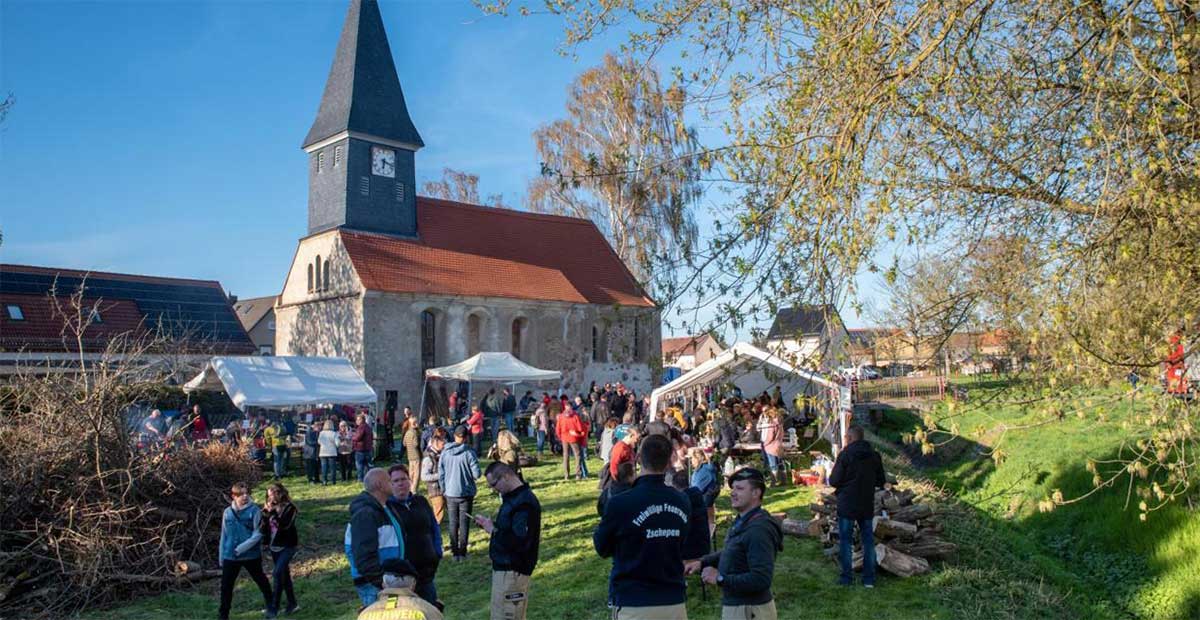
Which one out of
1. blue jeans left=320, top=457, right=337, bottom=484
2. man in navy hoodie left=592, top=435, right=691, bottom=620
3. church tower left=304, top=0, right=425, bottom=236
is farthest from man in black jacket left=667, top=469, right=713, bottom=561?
church tower left=304, top=0, right=425, bottom=236

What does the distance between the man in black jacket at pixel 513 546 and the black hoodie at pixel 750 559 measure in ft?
5.64

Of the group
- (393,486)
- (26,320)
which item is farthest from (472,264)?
(393,486)

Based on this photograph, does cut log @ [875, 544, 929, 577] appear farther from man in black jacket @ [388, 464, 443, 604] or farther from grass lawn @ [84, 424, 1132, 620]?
man in black jacket @ [388, 464, 443, 604]

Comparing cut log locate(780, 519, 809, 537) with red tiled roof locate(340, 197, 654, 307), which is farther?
red tiled roof locate(340, 197, 654, 307)

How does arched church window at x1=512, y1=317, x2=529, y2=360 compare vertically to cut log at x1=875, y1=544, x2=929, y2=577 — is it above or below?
above

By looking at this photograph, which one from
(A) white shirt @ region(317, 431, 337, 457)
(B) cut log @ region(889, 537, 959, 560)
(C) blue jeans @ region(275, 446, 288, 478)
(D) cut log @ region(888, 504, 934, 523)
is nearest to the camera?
(B) cut log @ region(889, 537, 959, 560)

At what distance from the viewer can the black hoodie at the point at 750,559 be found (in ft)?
17.0

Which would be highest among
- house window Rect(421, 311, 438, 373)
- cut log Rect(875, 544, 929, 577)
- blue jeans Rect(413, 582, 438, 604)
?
house window Rect(421, 311, 438, 373)

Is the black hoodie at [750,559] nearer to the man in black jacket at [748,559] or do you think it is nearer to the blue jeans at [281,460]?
the man in black jacket at [748,559]

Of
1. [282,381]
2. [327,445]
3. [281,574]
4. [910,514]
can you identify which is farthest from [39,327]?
[910,514]

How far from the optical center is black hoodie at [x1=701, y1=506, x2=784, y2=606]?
17.0ft

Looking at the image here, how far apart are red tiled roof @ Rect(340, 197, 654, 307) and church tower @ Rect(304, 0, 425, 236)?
1.27 m

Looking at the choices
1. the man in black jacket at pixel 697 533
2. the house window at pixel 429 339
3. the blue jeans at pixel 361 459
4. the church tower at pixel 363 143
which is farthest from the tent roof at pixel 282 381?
the man in black jacket at pixel 697 533

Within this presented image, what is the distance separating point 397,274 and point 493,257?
214 inches
